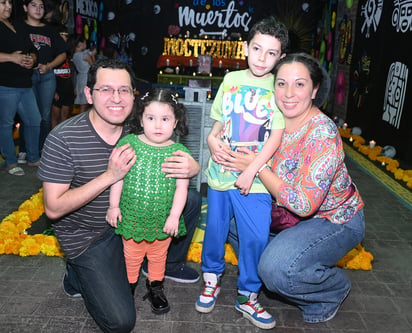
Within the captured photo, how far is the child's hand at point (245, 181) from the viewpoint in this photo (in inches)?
93.2

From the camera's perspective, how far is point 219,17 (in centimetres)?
1355

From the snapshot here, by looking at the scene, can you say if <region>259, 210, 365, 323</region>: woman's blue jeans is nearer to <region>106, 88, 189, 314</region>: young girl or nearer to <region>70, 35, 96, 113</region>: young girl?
<region>106, 88, 189, 314</region>: young girl

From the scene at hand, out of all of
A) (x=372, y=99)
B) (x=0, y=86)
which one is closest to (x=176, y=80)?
(x=372, y=99)

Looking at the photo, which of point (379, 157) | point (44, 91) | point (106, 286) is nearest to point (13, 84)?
point (44, 91)

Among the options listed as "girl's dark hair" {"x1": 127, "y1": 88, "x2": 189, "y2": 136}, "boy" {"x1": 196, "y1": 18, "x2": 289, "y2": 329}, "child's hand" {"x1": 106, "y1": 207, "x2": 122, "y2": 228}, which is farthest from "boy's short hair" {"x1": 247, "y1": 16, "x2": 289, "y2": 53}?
"child's hand" {"x1": 106, "y1": 207, "x2": 122, "y2": 228}

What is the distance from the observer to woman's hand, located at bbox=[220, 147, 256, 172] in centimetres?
241

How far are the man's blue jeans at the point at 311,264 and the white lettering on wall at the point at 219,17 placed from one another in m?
12.1

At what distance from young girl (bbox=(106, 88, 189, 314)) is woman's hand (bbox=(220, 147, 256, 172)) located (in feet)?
0.95

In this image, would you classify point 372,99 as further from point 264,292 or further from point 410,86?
point 264,292

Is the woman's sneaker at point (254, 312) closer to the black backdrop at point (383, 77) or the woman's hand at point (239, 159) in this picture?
the woman's hand at point (239, 159)

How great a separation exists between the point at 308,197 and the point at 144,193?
0.93 meters

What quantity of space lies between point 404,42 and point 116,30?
9.98m

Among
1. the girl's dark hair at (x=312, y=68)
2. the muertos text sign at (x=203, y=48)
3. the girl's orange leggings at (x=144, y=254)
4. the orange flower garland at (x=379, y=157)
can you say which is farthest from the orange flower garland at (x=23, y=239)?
the muertos text sign at (x=203, y=48)

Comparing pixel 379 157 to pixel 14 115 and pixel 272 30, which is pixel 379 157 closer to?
pixel 272 30
